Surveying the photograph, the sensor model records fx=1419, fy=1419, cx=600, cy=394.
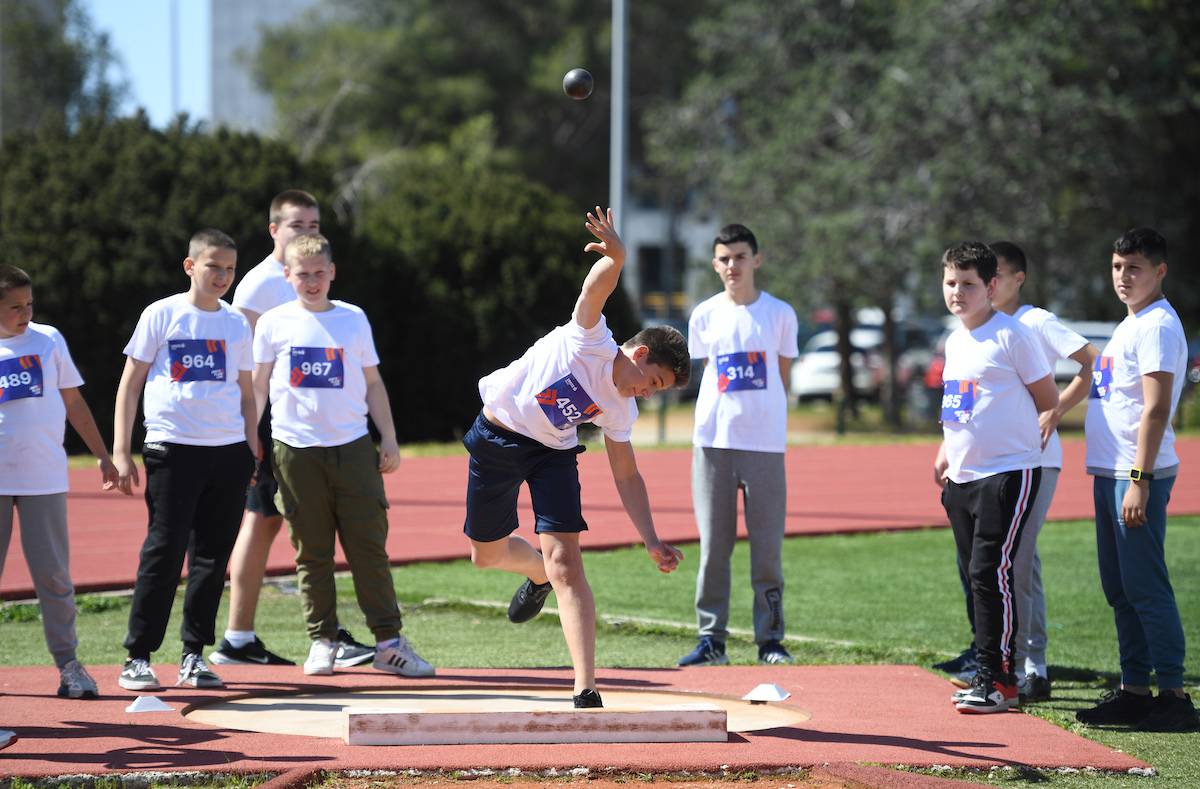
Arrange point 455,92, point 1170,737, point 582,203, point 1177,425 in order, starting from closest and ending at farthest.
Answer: point 1170,737 < point 1177,425 < point 455,92 < point 582,203

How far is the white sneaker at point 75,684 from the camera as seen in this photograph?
6.48 m

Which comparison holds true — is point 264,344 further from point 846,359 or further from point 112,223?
point 846,359

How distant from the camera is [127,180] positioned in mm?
20922

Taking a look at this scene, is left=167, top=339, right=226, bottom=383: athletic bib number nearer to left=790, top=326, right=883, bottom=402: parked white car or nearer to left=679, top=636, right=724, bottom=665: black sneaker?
left=679, top=636, right=724, bottom=665: black sneaker

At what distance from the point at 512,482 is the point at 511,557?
18.0 inches

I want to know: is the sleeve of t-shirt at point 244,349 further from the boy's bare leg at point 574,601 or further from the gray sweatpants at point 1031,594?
the gray sweatpants at point 1031,594

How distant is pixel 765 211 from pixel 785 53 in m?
3.66

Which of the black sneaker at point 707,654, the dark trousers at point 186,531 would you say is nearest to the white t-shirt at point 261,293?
the dark trousers at point 186,531

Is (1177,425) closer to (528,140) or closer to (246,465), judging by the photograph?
(246,465)

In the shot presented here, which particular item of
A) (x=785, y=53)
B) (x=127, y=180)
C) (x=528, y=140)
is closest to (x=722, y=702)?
(x=127, y=180)

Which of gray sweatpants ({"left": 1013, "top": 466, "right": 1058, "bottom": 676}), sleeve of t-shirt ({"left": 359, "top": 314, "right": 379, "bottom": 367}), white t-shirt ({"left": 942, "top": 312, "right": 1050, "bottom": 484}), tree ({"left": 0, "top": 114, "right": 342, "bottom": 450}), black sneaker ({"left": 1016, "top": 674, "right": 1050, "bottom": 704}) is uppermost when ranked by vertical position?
tree ({"left": 0, "top": 114, "right": 342, "bottom": 450})

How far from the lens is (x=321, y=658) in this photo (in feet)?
23.3

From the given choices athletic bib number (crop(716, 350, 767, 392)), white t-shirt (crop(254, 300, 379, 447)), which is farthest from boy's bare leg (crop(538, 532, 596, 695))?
athletic bib number (crop(716, 350, 767, 392))

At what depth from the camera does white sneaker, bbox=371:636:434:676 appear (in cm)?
708
